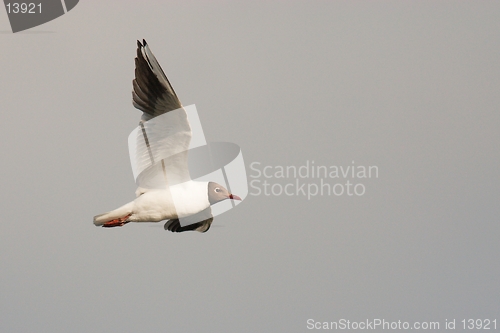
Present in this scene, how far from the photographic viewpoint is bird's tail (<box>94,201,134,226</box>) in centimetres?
734

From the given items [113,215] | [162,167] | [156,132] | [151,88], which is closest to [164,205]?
[162,167]

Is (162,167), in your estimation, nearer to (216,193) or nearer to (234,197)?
(216,193)

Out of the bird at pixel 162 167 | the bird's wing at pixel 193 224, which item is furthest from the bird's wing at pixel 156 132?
the bird's wing at pixel 193 224

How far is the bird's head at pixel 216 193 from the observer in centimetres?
760

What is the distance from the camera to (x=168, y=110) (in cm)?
711

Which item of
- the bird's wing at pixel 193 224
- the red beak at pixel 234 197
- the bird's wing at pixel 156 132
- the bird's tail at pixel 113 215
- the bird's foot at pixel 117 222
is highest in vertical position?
the bird's wing at pixel 156 132

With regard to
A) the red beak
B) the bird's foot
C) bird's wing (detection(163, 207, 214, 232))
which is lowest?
bird's wing (detection(163, 207, 214, 232))

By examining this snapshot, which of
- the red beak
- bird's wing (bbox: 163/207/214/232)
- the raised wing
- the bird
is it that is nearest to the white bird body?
the bird

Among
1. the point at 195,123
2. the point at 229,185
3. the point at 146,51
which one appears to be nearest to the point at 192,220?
the point at 229,185

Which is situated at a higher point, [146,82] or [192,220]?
[146,82]

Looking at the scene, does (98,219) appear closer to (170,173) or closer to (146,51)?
(170,173)

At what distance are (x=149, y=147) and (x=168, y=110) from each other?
442mm

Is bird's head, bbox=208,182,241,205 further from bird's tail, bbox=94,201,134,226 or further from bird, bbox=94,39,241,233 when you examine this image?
bird's tail, bbox=94,201,134,226

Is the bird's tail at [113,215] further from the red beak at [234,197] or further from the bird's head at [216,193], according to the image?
the red beak at [234,197]
